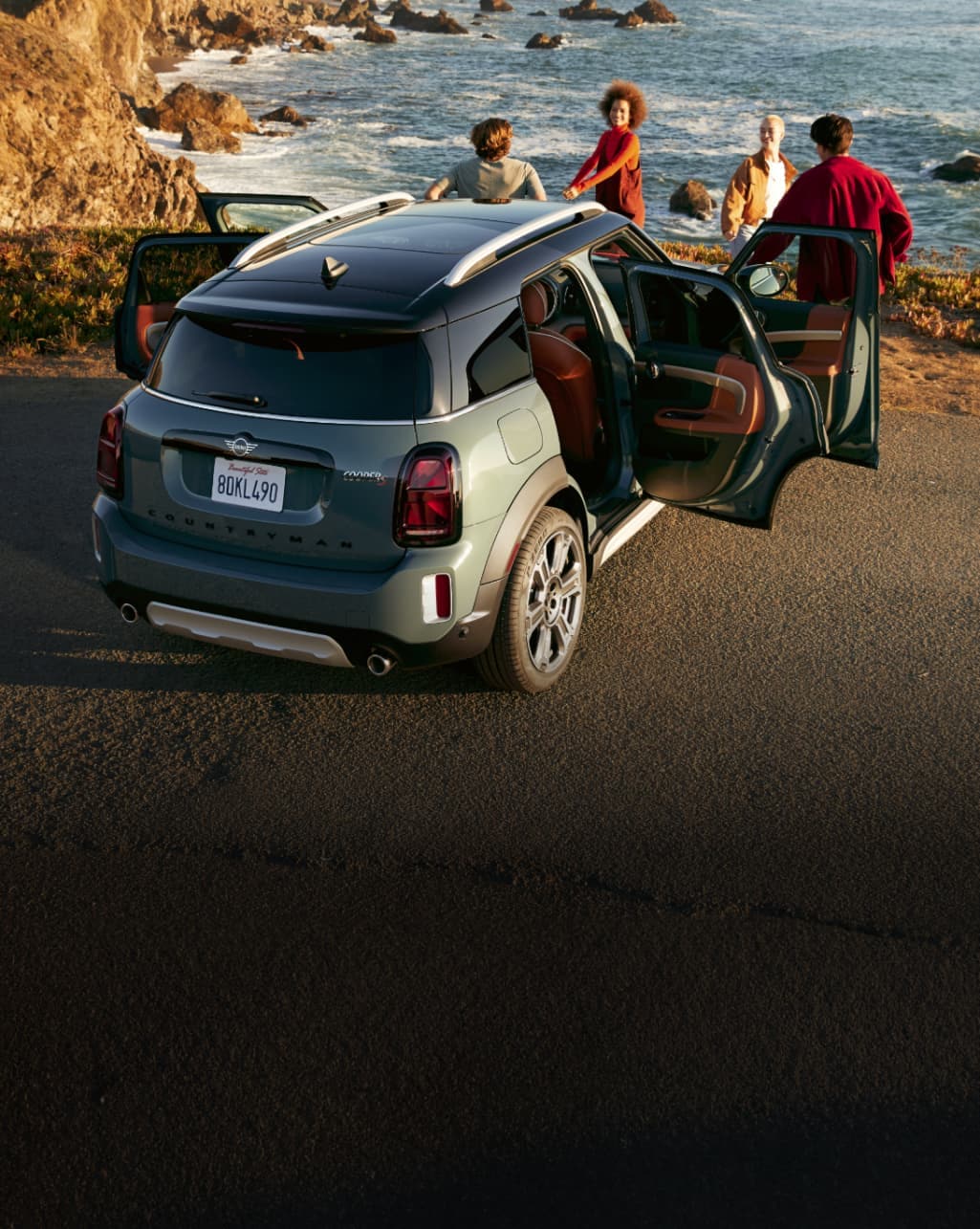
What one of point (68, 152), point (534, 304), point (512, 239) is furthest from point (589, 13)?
point (512, 239)

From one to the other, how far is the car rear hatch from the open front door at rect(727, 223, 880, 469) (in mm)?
2662

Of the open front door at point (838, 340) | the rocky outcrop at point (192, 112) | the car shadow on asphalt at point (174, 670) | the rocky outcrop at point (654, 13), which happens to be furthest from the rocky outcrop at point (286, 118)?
the car shadow on asphalt at point (174, 670)

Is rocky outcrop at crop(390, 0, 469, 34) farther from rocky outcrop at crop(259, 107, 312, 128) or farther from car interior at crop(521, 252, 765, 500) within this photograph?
car interior at crop(521, 252, 765, 500)

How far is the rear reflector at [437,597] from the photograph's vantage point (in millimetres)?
4777

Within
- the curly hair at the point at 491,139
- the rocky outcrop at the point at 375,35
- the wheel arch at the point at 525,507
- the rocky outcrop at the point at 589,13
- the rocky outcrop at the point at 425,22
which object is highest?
the rocky outcrop at the point at 589,13

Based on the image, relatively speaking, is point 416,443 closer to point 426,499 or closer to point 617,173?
point 426,499

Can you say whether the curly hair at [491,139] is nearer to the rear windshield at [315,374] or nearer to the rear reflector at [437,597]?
the rear windshield at [315,374]

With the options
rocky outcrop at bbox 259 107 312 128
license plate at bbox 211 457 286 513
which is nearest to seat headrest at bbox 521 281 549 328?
license plate at bbox 211 457 286 513

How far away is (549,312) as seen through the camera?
6.46 metres

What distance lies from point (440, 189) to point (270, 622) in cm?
546

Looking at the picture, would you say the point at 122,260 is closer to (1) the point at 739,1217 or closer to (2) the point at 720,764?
(2) the point at 720,764

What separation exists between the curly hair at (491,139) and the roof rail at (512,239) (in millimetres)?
3677

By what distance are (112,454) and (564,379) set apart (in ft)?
6.76

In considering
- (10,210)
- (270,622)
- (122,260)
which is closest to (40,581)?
(270,622)
